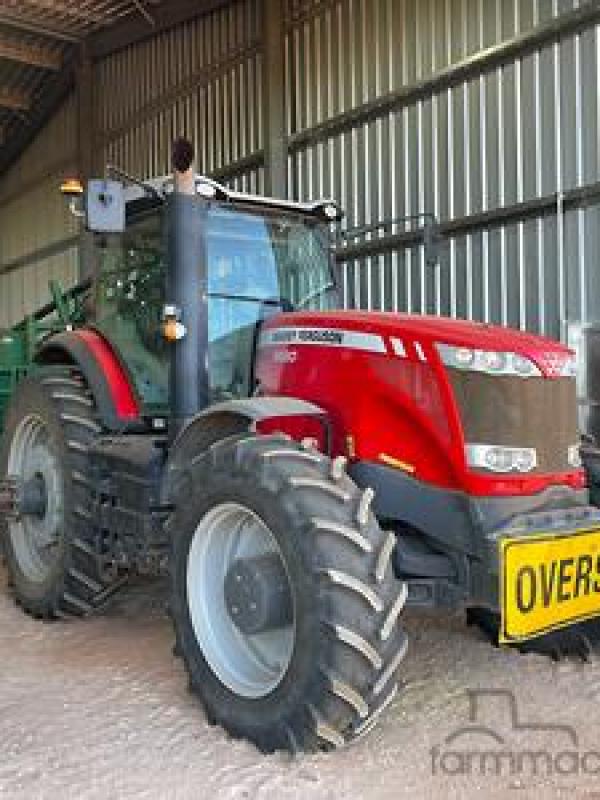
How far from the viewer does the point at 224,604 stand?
3.23 m

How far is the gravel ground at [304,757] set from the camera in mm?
2689

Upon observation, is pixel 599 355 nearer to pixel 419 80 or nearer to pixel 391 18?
pixel 419 80

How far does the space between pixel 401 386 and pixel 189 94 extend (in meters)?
7.92

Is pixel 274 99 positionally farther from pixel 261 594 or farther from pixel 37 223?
pixel 261 594

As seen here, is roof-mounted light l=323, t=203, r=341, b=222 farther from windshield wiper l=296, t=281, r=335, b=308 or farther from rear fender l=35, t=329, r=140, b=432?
rear fender l=35, t=329, r=140, b=432

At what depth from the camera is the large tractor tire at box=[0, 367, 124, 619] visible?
4.21 m

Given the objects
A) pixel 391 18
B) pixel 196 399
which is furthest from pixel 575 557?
pixel 391 18

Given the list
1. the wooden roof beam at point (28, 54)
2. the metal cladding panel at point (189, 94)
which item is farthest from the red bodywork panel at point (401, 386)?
the wooden roof beam at point (28, 54)

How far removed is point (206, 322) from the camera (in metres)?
3.89

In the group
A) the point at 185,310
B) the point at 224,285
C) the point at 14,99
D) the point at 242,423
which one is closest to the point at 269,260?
the point at 224,285

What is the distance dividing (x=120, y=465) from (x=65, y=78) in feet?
31.8

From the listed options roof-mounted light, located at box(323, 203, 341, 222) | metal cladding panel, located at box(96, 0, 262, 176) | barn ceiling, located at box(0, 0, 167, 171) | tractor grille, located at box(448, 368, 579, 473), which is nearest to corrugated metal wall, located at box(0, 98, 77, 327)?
barn ceiling, located at box(0, 0, 167, 171)

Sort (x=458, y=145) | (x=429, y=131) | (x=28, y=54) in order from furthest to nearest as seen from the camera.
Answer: (x=28, y=54), (x=429, y=131), (x=458, y=145)

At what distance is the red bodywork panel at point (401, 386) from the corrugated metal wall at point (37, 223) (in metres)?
9.72
